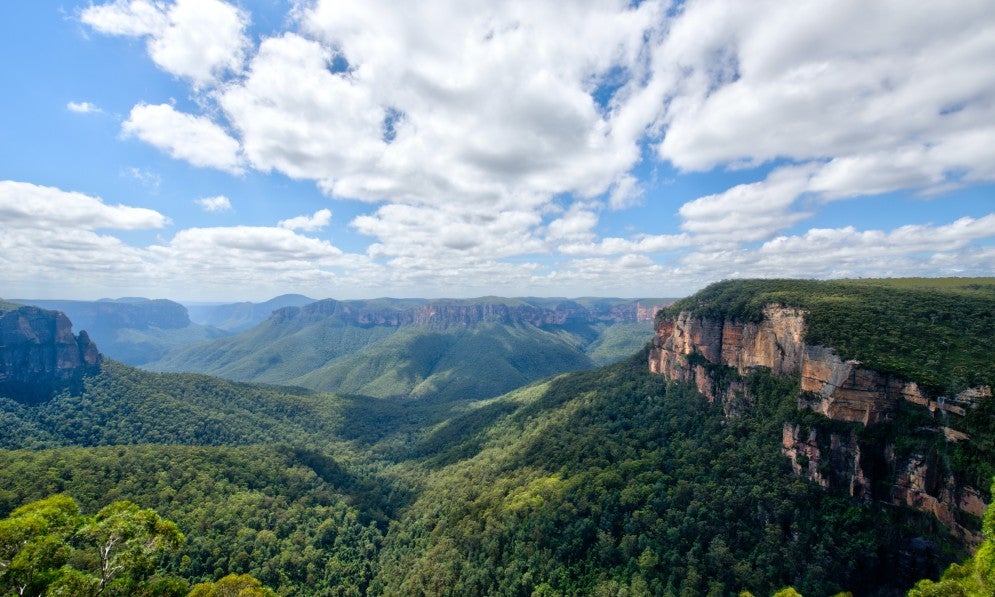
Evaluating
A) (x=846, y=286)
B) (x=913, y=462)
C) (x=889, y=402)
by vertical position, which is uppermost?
(x=846, y=286)

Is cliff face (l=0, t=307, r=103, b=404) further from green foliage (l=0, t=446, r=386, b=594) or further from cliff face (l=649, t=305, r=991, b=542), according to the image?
cliff face (l=649, t=305, r=991, b=542)

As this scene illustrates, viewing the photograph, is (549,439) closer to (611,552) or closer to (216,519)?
(611,552)

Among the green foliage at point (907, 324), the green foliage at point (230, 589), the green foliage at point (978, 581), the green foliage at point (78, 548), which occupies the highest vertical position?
the green foliage at point (907, 324)

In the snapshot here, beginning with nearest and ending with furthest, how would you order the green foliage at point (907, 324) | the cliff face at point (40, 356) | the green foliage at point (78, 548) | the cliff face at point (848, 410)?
the green foliage at point (78, 548) < the cliff face at point (848, 410) < the green foliage at point (907, 324) < the cliff face at point (40, 356)

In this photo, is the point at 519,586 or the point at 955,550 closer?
the point at 955,550

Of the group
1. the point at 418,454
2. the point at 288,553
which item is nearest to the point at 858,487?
the point at 288,553

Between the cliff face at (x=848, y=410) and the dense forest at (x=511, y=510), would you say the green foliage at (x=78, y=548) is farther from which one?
the cliff face at (x=848, y=410)

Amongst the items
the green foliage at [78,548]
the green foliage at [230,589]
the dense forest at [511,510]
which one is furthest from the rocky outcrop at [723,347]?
the green foliage at [78,548]
